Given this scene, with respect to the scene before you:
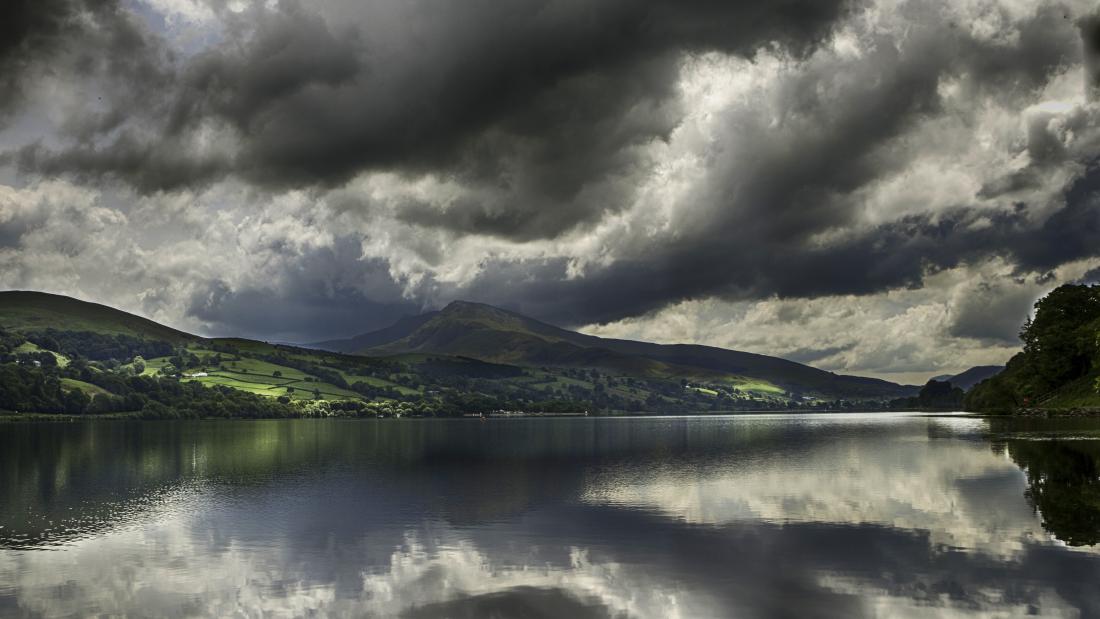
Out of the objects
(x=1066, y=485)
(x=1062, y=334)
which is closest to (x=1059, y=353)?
(x=1062, y=334)

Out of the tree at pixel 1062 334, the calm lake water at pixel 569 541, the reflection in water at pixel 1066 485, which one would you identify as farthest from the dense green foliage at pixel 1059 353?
the calm lake water at pixel 569 541

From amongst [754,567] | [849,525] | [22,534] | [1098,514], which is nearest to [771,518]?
[849,525]

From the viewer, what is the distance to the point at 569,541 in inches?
1633

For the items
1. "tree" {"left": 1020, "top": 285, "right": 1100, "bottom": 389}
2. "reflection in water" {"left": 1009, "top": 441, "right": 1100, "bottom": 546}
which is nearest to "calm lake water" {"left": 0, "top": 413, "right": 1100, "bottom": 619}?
"reflection in water" {"left": 1009, "top": 441, "right": 1100, "bottom": 546}

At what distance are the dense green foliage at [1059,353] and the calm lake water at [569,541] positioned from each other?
94.7 m

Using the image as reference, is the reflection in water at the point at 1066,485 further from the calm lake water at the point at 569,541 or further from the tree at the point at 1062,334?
the tree at the point at 1062,334

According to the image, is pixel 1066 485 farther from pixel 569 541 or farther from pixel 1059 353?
pixel 1059 353

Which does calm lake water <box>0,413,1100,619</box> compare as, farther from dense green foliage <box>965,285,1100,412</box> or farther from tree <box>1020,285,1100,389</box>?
tree <box>1020,285,1100,389</box>

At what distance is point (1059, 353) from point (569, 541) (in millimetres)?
170302

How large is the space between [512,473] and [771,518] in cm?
3815

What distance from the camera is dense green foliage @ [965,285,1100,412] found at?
16175 centimetres

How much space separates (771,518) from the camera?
1914 inches

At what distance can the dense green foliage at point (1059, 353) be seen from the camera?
6368 inches

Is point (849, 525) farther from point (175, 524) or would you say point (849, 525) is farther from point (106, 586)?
point (175, 524)
